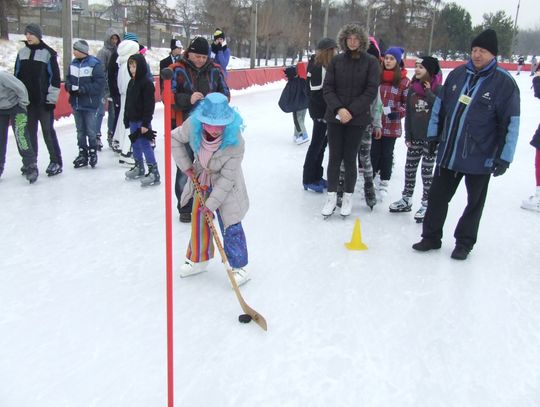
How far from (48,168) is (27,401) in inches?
170

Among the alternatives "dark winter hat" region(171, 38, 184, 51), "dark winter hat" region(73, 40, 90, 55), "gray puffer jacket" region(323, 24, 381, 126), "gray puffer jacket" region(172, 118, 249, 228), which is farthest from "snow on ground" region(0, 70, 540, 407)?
"dark winter hat" region(171, 38, 184, 51)

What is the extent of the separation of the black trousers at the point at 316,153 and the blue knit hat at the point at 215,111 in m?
2.64

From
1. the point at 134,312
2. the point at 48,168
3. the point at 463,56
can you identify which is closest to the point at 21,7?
the point at 48,168

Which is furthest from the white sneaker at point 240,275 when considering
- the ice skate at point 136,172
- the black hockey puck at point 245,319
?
the ice skate at point 136,172

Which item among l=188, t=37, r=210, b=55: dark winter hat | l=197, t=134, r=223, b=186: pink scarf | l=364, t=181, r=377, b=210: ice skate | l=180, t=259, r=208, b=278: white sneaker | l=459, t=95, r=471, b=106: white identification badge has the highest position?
l=188, t=37, r=210, b=55: dark winter hat

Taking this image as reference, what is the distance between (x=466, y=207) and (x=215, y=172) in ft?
6.94

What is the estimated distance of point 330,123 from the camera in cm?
489

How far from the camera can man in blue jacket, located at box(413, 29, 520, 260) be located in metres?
3.79

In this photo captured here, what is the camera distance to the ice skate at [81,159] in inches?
268

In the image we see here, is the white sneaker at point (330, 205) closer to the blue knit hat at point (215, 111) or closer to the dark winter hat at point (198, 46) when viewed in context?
the dark winter hat at point (198, 46)

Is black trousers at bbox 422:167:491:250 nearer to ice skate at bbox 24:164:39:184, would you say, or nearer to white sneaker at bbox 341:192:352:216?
white sneaker at bbox 341:192:352:216

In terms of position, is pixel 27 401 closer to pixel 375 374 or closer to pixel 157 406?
pixel 157 406

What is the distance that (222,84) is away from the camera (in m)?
4.73

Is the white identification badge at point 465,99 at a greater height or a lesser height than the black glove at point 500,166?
greater
